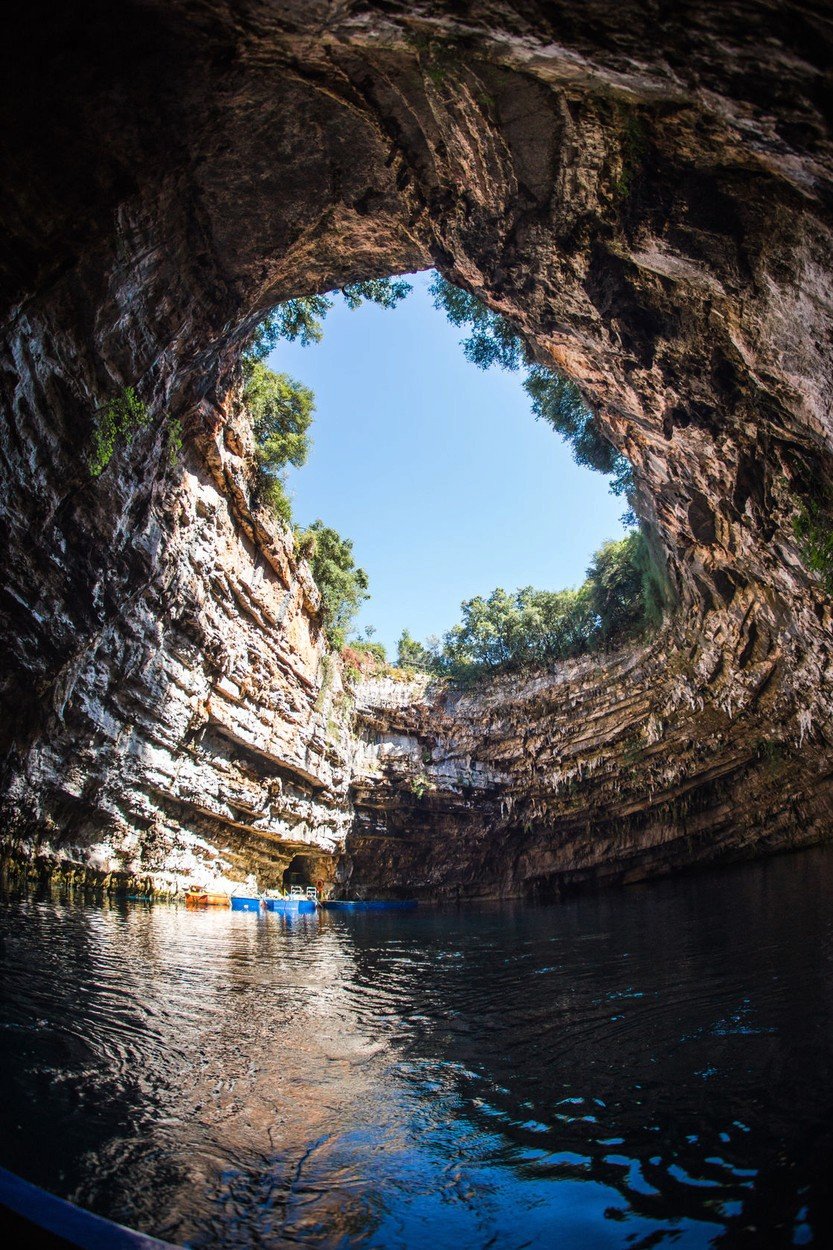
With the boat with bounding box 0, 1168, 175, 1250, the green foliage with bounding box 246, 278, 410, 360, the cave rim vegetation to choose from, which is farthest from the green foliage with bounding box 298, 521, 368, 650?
the boat with bounding box 0, 1168, 175, 1250

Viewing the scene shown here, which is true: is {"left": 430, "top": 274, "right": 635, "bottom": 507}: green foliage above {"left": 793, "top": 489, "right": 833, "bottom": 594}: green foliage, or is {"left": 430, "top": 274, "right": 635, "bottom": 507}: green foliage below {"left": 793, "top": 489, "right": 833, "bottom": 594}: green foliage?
above

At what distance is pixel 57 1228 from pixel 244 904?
17.9 m

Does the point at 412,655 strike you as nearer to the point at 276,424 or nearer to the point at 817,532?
the point at 276,424

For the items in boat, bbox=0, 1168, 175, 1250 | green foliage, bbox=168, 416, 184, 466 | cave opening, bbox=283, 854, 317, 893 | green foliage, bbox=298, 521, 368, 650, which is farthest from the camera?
cave opening, bbox=283, 854, 317, 893

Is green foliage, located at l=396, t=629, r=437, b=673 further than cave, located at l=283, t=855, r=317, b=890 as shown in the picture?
Yes

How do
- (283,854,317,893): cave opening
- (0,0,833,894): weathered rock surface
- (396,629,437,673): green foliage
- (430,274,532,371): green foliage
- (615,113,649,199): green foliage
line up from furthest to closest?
1. (396,629,437,673): green foliage
2. (283,854,317,893): cave opening
3. (430,274,532,371): green foliage
4. (615,113,649,199): green foliage
5. (0,0,833,894): weathered rock surface

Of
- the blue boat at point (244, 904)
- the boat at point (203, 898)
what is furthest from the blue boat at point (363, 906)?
the boat at point (203, 898)

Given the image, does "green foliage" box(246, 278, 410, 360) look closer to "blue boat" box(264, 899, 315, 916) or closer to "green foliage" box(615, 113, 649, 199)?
"green foliage" box(615, 113, 649, 199)

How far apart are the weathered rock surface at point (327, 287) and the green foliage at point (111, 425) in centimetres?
19

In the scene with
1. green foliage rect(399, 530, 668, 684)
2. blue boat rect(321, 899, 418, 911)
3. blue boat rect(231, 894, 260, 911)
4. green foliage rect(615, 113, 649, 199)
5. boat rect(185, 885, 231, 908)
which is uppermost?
green foliage rect(615, 113, 649, 199)

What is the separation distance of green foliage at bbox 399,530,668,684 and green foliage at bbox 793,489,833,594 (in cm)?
694

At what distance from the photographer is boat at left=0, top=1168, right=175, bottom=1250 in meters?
1.04

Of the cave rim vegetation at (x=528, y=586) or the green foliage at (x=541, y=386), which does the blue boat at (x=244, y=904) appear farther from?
the green foliage at (x=541, y=386)

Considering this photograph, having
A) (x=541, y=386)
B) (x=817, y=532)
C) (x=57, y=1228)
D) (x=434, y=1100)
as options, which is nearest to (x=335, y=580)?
(x=541, y=386)
